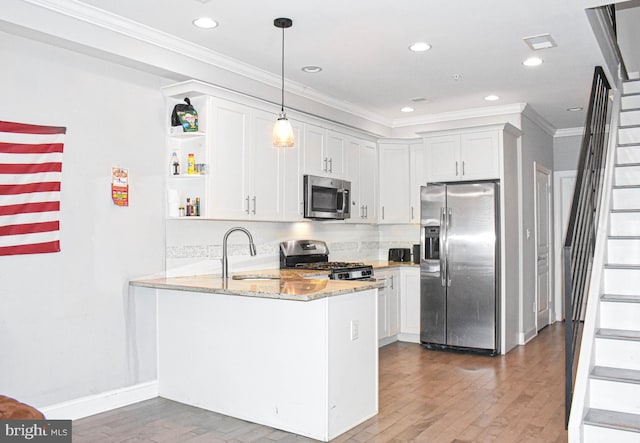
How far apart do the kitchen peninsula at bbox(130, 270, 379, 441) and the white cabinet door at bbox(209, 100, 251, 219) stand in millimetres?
647

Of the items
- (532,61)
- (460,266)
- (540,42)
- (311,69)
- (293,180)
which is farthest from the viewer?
(460,266)


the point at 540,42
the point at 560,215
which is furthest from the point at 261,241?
the point at 560,215

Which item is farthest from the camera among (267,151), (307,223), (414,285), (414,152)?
(414,152)

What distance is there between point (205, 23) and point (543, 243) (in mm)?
5353

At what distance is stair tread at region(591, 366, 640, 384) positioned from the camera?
2.97 m

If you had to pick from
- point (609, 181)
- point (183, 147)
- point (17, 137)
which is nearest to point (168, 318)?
point (183, 147)

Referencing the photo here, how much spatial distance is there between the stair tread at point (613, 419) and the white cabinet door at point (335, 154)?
343cm

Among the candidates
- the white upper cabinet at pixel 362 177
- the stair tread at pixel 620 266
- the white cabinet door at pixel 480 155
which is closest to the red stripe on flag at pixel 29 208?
the white upper cabinet at pixel 362 177

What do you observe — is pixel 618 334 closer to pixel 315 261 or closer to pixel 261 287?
pixel 261 287

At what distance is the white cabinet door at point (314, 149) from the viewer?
17.7ft

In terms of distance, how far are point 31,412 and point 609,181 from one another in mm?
3901

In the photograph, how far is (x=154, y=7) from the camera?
11.4 ft

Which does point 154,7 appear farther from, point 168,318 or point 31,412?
point 31,412

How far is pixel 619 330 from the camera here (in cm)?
340
